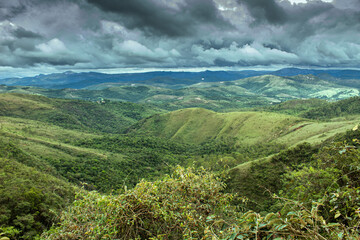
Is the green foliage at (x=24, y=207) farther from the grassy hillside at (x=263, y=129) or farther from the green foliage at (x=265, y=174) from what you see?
the grassy hillside at (x=263, y=129)

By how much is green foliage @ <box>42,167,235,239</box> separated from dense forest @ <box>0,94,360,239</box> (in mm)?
33

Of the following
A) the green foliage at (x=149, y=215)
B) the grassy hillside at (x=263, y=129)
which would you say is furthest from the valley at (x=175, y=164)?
the grassy hillside at (x=263, y=129)

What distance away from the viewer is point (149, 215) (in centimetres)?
597

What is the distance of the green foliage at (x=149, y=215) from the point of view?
18.2 ft

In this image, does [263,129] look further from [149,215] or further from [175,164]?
[149,215]

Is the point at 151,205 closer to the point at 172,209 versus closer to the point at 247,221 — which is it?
the point at 172,209

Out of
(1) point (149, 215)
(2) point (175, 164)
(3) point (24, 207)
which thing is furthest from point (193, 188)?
(2) point (175, 164)

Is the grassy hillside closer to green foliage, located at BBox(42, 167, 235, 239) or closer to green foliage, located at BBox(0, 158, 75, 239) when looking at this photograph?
green foliage, located at BBox(0, 158, 75, 239)

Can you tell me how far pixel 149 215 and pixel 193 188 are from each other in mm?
1774

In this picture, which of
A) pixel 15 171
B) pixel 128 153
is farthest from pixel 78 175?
pixel 128 153

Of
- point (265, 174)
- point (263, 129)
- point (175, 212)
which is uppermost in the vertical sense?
point (175, 212)

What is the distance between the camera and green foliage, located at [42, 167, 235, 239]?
555 centimetres

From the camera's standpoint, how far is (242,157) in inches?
3986

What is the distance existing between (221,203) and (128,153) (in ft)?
497
